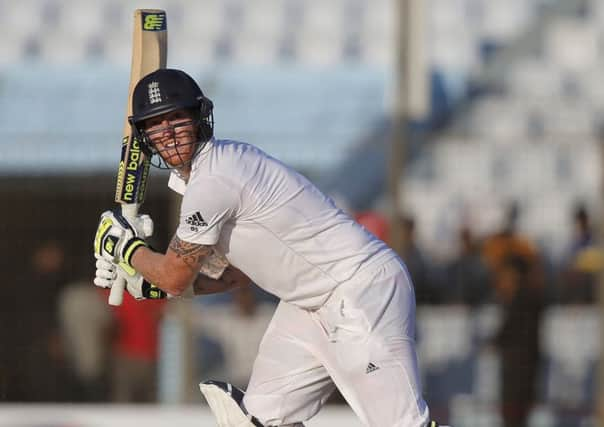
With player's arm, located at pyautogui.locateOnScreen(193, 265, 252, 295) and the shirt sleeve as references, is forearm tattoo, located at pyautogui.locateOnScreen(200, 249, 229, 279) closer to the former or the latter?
player's arm, located at pyautogui.locateOnScreen(193, 265, 252, 295)

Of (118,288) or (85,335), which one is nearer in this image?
(118,288)

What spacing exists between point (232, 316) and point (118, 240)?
3750mm

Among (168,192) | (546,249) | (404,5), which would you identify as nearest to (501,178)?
(546,249)

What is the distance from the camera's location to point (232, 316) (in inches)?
333

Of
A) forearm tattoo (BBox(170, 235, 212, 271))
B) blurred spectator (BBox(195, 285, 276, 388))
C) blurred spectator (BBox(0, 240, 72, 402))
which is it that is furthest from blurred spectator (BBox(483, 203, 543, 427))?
forearm tattoo (BBox(170, 235, 212, 271))

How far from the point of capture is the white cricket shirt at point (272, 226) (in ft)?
14.8

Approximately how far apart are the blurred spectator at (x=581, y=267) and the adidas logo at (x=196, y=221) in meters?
4.23

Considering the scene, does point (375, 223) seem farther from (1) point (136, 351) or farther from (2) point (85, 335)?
(2) point (85, 335)

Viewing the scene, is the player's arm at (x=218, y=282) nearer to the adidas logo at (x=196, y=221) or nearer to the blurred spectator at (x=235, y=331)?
the adidas logo at (x=196, y=221)

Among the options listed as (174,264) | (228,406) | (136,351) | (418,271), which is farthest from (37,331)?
(174,264)

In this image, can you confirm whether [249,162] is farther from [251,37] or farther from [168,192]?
[251,37]

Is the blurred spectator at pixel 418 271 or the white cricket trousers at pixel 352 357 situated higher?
the white cricket trousers at pixel 352 357

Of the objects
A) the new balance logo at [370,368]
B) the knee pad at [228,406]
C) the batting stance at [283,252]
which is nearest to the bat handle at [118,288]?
the batting stance at [283,252]

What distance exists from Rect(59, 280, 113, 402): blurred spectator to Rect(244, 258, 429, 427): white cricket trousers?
3474 millimetres
